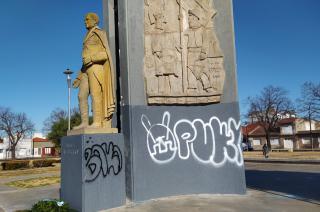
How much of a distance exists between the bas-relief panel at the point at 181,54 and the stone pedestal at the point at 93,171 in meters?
2.00

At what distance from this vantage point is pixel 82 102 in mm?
9266

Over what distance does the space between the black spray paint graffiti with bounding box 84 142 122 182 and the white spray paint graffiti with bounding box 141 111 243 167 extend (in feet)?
4.86

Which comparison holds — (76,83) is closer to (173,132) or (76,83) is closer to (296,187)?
(173,132)

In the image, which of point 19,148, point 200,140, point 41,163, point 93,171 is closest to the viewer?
point 93,171

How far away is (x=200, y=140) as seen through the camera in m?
10.2

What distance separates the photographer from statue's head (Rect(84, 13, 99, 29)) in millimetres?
9336

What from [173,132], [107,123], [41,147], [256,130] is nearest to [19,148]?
[41,147]

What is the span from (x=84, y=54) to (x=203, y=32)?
3729 millimetres

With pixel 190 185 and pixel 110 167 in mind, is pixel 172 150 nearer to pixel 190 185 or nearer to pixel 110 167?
pixel 190 185

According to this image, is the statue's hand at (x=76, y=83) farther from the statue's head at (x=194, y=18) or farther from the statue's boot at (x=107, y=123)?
the statue's head at (x=194, y=18)

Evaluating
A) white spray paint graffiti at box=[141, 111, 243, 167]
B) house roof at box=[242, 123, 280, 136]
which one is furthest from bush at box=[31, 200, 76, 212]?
house roof at box=[242, 123, 280, 136]

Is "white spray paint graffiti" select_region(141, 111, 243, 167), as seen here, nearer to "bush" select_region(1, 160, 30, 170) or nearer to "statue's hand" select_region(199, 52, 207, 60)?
"statue's hand" select_region(199, 52, 207, 60)

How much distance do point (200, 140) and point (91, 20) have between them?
15.5 ft

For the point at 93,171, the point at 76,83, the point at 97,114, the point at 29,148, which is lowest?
the point at 29,148
